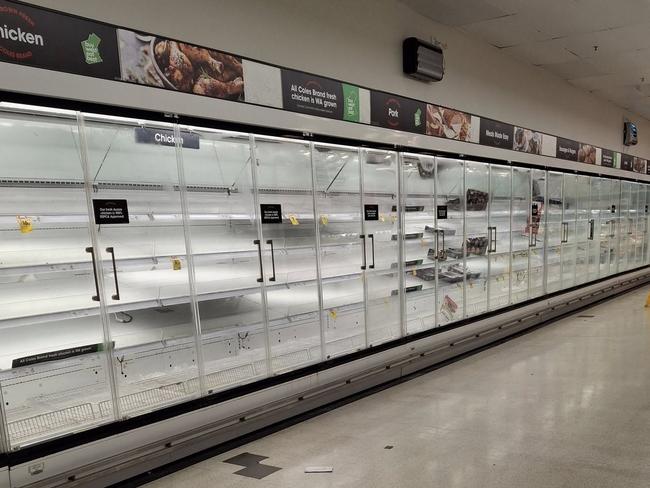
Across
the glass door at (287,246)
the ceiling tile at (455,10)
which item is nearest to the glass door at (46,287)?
the glass door at (287,246)

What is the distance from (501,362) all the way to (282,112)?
3.38 metres

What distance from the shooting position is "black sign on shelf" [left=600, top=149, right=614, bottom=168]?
8.22 meters

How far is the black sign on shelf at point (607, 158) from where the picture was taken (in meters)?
8.22

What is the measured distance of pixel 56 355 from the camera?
2430 mm

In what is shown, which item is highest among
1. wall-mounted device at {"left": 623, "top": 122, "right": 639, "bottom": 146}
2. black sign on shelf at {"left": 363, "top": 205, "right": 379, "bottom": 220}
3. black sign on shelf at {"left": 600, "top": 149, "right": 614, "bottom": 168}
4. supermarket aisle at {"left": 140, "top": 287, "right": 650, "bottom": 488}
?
wall-mounted device at {"left": 623, "top": 122, "right": 639, "bottom": 146}

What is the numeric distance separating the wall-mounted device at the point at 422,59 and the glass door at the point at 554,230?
10.6 feet

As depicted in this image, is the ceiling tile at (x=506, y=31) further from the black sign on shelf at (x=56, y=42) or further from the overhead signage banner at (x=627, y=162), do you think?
the overhead signage banner at (x=627, y=162)

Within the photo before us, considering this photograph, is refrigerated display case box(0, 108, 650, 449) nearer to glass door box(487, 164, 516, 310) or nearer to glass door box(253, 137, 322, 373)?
glass door box(253, 137, 322, 373)

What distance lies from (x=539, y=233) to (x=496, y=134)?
1.98m

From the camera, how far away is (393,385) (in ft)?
13.4

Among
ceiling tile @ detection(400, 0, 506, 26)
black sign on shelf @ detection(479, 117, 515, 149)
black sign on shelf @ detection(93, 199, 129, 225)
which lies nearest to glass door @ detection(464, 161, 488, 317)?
black sign on shelf @ detection(479, 117, 515, 149)

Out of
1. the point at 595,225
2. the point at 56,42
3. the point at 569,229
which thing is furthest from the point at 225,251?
the point at 595,225

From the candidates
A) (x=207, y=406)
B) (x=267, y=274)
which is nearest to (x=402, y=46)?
(x=267, y=274)

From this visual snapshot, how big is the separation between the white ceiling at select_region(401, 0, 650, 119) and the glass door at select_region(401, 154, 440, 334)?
4.84 ft
